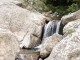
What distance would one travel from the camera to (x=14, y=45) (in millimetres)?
7027

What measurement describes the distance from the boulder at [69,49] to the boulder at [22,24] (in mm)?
4996

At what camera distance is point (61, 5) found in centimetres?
1894

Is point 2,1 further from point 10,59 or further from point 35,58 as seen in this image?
point 10,59

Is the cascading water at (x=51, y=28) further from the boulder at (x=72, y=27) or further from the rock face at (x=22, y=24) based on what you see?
the boulder at (x=72, y=27)

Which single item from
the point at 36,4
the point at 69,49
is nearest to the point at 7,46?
the point at 69,49

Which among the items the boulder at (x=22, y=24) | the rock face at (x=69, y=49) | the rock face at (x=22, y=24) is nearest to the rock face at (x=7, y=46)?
the rock face at (x=69, y=49)

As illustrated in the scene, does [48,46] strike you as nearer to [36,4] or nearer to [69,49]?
[69,49]

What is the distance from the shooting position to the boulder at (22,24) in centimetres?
1227

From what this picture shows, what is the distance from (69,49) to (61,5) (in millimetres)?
12528

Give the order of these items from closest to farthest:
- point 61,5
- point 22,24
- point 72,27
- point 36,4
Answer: point 72,27, point 22,24, point 36,4, point 61,5

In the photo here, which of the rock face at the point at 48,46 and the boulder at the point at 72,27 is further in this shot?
the rock face at the point at 48,46

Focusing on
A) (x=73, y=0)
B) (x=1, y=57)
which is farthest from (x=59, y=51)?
(x=73, y=0)

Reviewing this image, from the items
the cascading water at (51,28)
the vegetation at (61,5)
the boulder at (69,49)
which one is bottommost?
the cascading water at (51,28)

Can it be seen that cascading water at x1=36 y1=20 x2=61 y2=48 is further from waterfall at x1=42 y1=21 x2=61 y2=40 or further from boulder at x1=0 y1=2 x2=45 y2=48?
boulder at x1=0 y1=2 x2=45 y2=48
